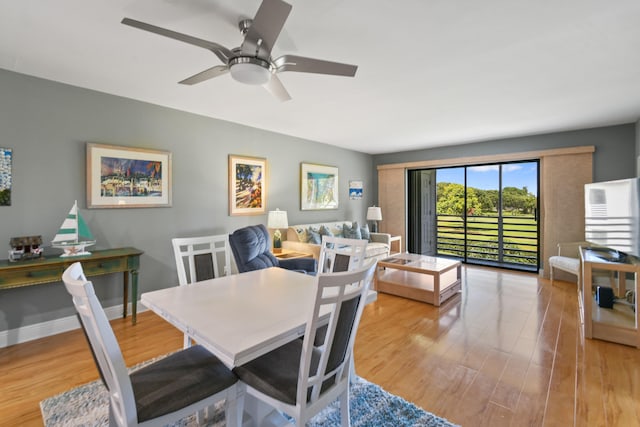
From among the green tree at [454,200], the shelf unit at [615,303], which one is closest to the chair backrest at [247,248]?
the shelf unit at [615,303]

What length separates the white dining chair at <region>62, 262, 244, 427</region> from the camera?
99 centimetres

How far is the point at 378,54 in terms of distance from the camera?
7.45 feet

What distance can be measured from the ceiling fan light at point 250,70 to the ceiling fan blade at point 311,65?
0.10m

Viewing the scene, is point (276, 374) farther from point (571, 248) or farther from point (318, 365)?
point (571, 248)

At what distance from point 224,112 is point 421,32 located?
103 inches

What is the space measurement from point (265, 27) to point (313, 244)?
10.9ft

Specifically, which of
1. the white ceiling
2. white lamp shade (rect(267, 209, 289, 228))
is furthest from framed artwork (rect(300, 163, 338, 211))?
the white ceiling

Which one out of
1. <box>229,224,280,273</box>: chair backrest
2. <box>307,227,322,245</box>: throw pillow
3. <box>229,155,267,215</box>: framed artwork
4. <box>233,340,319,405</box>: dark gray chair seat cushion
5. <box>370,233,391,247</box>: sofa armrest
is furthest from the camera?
<box>370,233,391,247</box>: sofa armrest

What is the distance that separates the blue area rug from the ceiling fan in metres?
2.05

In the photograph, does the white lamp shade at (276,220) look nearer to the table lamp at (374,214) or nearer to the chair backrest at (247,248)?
the chair backrest at (247,248)

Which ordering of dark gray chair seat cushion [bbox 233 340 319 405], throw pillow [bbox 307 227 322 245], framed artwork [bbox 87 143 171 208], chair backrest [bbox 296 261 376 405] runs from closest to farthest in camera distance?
chair backrest [bbox 296 261 376 405] → dark gray chair seat cushion [bbox 233 340 319 405] → framed artwork [bbox 87 143 171 208] → throw pillow [bbox 307 227 322 245]

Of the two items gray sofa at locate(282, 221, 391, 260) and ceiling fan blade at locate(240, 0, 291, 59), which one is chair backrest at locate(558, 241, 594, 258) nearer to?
gray sofa at locate(282, 221, 391, 260)

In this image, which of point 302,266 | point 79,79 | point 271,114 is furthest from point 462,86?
point 79,79

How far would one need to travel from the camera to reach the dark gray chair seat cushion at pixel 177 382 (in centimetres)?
114
